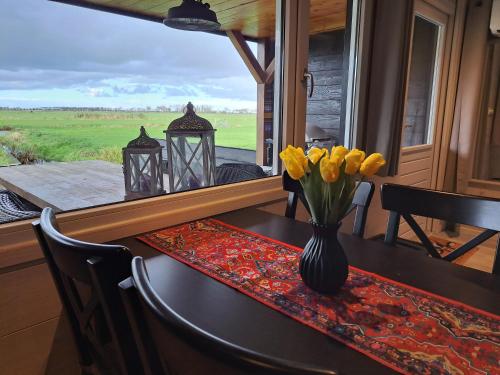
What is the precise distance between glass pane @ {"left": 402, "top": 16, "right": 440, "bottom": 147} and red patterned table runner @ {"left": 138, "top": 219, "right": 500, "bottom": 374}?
2373 mm

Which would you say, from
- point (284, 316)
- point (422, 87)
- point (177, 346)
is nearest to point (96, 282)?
point (177, 346)

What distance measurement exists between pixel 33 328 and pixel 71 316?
1.22 ft

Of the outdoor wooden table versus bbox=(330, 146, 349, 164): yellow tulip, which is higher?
bbox=(330, 146, 349, 164): yellow tulip

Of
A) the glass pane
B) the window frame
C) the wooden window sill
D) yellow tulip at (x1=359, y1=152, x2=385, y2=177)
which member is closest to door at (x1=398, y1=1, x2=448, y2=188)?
the glass pane

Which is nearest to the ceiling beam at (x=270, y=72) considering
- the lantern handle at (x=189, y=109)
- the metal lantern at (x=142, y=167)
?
the lantern handle at (x=189, y=109)

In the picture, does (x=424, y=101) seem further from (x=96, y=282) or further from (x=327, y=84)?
(x=96, y=282)

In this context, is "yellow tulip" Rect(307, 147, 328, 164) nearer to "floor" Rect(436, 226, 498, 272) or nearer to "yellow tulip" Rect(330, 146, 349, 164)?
"yellow tulip" Rect(330, 146, 349, 164)

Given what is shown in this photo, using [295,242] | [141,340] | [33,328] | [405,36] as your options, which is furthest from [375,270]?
[405,36]

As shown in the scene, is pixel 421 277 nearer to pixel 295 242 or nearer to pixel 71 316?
pixel 295 242

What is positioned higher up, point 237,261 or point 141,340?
point 141,340

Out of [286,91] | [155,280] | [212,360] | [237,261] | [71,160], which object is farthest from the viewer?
[286,91]

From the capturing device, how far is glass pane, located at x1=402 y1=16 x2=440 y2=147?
3043 millimetres

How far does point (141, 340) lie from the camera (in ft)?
1.60

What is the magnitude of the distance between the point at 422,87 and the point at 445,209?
2380 mm
